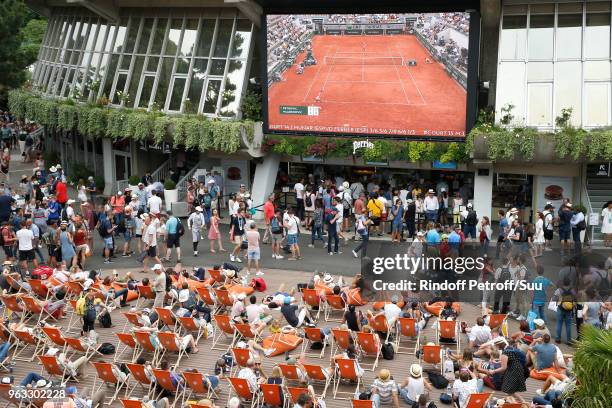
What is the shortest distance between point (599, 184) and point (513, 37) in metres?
5.32

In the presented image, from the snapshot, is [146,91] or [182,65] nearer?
[182,65]

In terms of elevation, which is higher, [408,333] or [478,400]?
[408,333]

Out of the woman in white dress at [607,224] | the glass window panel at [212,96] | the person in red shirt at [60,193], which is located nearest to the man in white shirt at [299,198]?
the glass window panel at [212,96]

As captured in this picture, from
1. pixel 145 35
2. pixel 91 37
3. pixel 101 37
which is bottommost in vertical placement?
pixel 145 35

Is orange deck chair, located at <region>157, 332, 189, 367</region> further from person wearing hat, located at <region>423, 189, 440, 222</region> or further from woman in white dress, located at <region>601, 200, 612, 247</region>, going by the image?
woman in white dress, located at <region>601, 200, 612, 247</region>

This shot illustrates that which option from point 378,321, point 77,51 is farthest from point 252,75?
point 378,321

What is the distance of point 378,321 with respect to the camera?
1756 centimetres

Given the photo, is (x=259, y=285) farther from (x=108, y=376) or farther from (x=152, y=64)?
(x=152, y=64)

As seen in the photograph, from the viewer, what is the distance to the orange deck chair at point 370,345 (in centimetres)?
1658

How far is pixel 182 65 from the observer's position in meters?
31.9

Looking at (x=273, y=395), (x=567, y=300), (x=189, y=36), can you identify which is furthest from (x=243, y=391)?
(x=189, y=36)

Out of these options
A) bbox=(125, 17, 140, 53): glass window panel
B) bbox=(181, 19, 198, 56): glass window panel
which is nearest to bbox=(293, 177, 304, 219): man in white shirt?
bbox=(181, 19, 198, 56): glass window panel

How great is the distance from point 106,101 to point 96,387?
741 inches

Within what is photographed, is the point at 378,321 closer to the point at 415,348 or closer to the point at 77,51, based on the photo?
the point at 415,348
